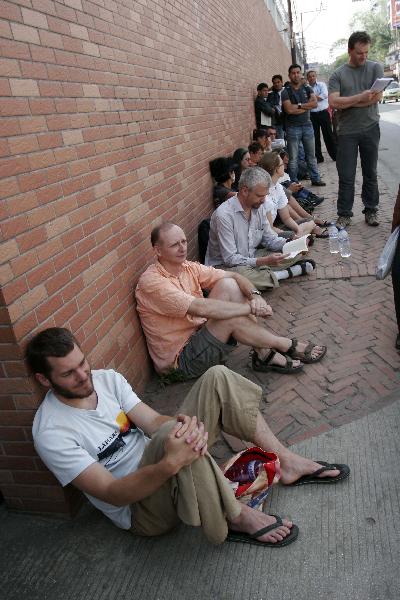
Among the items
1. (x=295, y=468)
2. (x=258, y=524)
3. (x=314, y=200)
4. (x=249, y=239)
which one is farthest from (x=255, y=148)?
(x=258, y=524)

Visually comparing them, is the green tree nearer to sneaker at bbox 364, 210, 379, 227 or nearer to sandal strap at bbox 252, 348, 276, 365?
sneaker at bbox 364, 210, 379, 227

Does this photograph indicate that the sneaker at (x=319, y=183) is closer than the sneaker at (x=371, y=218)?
No

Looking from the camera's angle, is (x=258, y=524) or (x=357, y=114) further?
(x=357, y=114)

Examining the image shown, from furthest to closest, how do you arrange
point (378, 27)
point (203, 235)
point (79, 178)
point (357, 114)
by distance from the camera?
point (378, 27), point (357, 114), point (203, 235), point (79, 178)

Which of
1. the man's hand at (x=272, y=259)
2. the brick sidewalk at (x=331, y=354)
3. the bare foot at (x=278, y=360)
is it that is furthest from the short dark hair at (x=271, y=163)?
the bare foot at (x=278, y=360)

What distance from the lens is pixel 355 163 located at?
20.0 ft

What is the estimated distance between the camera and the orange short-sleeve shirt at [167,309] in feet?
10.9

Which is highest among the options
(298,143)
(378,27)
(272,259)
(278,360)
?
(378,27)

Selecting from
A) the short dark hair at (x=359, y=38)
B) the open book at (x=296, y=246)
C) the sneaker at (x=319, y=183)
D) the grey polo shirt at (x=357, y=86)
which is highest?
the short dark hair at (x=359, y=38)

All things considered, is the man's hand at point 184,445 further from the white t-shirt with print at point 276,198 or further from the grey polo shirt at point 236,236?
the white t-shirt with print at point 276,198

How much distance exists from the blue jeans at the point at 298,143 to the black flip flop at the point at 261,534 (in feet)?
25.8

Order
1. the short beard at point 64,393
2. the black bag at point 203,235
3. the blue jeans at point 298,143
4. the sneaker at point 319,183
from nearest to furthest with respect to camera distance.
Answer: the short beard at point 64,393 < the black bag at point 203,235 < the blue jeans at point 298,143 < the sneaker at point 319,183

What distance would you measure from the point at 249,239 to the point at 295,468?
283 cm

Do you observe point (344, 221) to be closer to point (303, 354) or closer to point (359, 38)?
point (359, 38)
